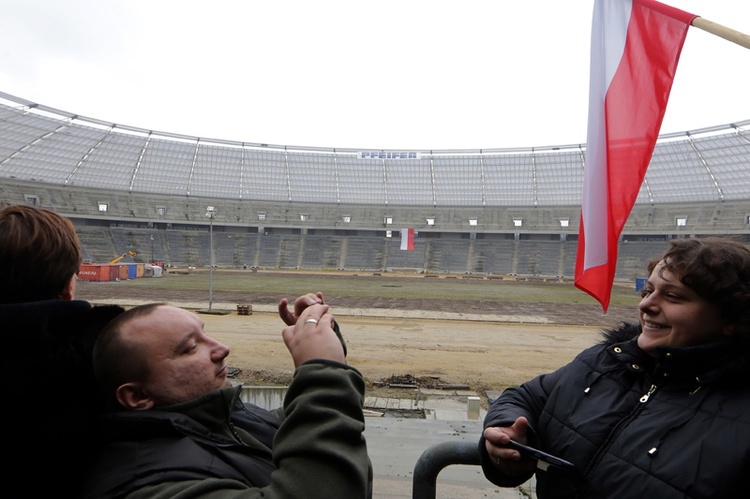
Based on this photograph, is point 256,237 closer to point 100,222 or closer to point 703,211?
point 100,222

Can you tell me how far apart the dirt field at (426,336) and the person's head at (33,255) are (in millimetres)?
8523

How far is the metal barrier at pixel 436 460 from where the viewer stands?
2.16 metres

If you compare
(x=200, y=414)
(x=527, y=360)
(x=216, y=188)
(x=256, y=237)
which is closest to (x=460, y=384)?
(x=527, y=360)

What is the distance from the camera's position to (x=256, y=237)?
63.9 metres

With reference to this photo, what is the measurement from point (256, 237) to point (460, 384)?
57434 mm

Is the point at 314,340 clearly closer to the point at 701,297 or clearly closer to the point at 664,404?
the point at 664,404

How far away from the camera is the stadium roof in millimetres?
53344

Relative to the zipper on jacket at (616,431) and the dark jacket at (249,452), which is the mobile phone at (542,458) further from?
the dark jacket at (249,452)

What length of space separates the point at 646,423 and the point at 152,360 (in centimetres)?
190

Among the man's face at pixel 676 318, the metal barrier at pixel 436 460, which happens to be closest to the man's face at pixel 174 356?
the metal barrier at pixel 436 460

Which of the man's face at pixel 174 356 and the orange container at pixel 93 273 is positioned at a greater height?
the man's face at pixel 174 356

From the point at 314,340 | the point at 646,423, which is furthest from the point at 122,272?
the point at 646,423

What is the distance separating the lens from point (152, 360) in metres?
1.43

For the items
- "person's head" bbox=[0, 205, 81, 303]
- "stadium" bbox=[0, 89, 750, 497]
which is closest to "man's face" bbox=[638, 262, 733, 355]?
"person's head" bbox=[0, 205, 81, 303]
